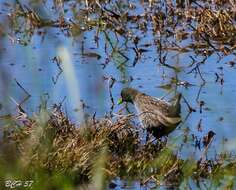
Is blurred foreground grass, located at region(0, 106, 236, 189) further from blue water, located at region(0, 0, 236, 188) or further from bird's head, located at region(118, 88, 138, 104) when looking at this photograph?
bird's head, located at region(118, 88, 138, 104)

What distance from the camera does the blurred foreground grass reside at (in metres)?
5.30

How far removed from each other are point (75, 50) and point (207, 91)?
146 centimetres

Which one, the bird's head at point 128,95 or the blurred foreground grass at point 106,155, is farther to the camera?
the bird's head at point 128,95

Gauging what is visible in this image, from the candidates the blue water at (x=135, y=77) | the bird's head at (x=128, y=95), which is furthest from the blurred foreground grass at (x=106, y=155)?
the bird's head at (x=128, y=95)

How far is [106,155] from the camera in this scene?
17.7 feet

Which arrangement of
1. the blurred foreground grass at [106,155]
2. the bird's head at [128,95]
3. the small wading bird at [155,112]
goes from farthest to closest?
the bird's head at [128,95], the small wading bird at [155,112], the blurred foreground grass at [106,155]

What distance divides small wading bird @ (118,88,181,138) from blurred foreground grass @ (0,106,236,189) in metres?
0.31

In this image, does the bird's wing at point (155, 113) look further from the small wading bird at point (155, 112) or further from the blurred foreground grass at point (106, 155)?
the blurred foreground grass at point (106, 155)

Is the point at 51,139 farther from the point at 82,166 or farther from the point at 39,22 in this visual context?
the point at 39,22

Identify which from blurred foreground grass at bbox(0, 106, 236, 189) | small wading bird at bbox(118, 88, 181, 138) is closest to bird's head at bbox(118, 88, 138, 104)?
small wading bird at bbox(118, 88, 181, 138)

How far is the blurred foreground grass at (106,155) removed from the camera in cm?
530

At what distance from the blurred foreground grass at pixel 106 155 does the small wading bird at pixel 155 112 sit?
0.31 meters

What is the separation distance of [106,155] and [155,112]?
1.27 m

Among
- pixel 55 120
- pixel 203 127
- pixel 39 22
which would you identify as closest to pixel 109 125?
pixel 55 120
